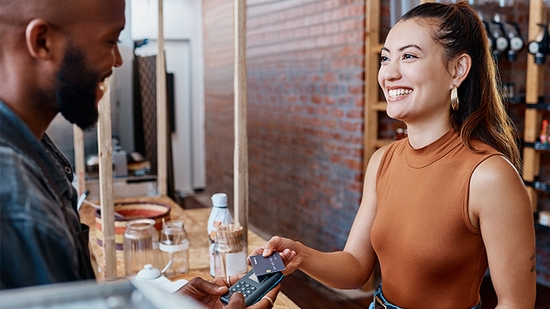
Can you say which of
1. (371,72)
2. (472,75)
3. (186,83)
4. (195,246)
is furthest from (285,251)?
(186,83)

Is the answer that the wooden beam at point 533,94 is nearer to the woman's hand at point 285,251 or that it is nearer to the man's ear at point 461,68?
the man's ear at point 461,68

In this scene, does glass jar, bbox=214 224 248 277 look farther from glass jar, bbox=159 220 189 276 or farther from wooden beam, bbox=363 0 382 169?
wooden beam, bbox=363 0 382 169

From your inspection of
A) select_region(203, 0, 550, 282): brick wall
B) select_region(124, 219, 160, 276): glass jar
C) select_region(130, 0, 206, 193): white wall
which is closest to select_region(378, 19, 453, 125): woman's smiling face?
select_region(124, 219, 160, 276): glass jar

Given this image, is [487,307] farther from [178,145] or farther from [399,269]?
[178,145]

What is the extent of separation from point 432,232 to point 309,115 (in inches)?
122

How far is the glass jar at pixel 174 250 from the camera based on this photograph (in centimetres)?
182

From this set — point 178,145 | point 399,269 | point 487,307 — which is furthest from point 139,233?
point 178,145

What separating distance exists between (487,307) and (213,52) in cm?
468

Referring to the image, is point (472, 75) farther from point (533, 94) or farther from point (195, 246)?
point (533, 94)

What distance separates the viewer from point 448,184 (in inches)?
53.3

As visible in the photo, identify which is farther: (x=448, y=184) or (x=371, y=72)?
(x=371, y=72)

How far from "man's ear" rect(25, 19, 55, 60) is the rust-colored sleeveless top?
1.03 metres

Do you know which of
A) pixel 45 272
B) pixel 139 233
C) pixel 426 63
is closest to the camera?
pixel 45 272

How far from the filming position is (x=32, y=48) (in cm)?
55
